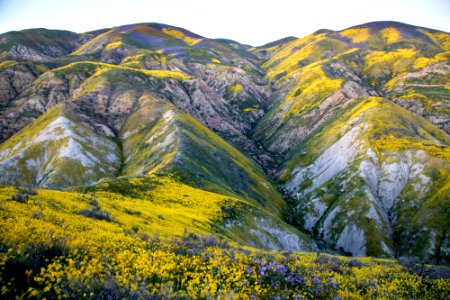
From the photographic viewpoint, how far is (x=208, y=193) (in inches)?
2399

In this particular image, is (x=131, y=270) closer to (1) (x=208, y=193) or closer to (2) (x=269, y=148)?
(1) (x=208, y=193)

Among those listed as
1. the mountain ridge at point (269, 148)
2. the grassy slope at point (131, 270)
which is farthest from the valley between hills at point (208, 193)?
the mountain ridge at point (269, 148)

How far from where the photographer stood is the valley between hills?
1180 centimetres

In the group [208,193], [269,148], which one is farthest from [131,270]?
[269,148]

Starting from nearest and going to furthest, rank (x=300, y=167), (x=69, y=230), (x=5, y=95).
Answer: (x=69, y=230) → (x=300, y=167) → (x=5, y=95)

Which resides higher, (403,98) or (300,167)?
(403,98)

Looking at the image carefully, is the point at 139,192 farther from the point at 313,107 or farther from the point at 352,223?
the point at 313,107

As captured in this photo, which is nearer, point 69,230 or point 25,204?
point 69,230

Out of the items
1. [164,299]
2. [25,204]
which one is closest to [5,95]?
[25,204]

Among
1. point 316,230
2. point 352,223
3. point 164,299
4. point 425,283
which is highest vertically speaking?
point 164,299

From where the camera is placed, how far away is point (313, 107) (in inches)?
7136

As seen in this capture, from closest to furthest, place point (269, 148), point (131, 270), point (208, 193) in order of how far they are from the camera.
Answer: point (131, 270) < point (208, 193) < point (269, 148)

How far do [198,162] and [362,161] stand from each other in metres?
59.3

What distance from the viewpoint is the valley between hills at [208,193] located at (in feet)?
38.7
